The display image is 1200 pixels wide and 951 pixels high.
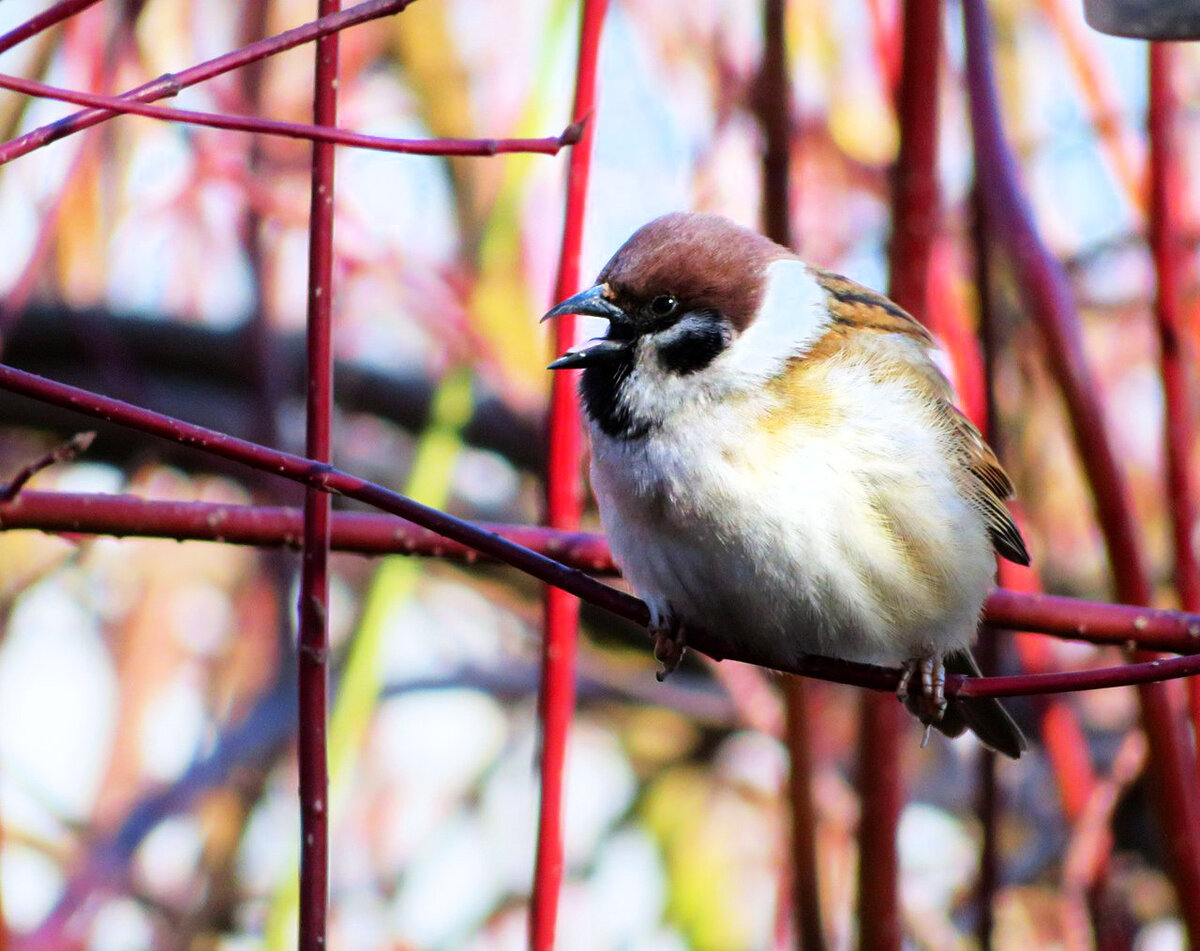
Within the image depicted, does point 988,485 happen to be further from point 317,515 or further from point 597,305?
point 317,515

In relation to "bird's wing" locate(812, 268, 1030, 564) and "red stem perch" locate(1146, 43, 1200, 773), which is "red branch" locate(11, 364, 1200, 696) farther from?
"bird's wing" locate(812, 268, 1030, 564)

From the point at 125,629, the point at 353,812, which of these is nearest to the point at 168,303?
the point at 125,629

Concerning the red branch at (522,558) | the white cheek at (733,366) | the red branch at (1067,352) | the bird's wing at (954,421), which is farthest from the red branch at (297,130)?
the bird's wing at (954,421)

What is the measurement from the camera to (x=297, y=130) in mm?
1108

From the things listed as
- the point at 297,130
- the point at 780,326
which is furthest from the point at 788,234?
the point at 297,130

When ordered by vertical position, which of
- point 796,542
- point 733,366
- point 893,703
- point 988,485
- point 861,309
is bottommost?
point 893,703

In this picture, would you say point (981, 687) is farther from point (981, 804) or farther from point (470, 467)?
point (470, 467)

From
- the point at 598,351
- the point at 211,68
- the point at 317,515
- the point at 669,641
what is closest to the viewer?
the point at 211,68

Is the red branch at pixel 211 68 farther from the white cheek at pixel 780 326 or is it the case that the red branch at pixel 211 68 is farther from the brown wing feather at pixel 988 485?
the brown wing feather at pixel 988 485

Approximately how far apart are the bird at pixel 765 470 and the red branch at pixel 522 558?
30cm

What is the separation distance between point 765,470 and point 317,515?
2.60ft

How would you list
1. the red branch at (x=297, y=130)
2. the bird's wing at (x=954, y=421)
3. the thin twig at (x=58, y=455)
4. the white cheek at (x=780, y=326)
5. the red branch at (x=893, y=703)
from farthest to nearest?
the bird's wing at (x=954, y=421) → the white cheek at (x=780, y=326) → the red branch at (x=893, y=703) → the thin twig at (x=58, y=455) → the red branch at (x=297, y=130)

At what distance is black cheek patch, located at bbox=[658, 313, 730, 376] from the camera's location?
7.00ft

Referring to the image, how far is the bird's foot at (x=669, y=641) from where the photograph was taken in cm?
218
